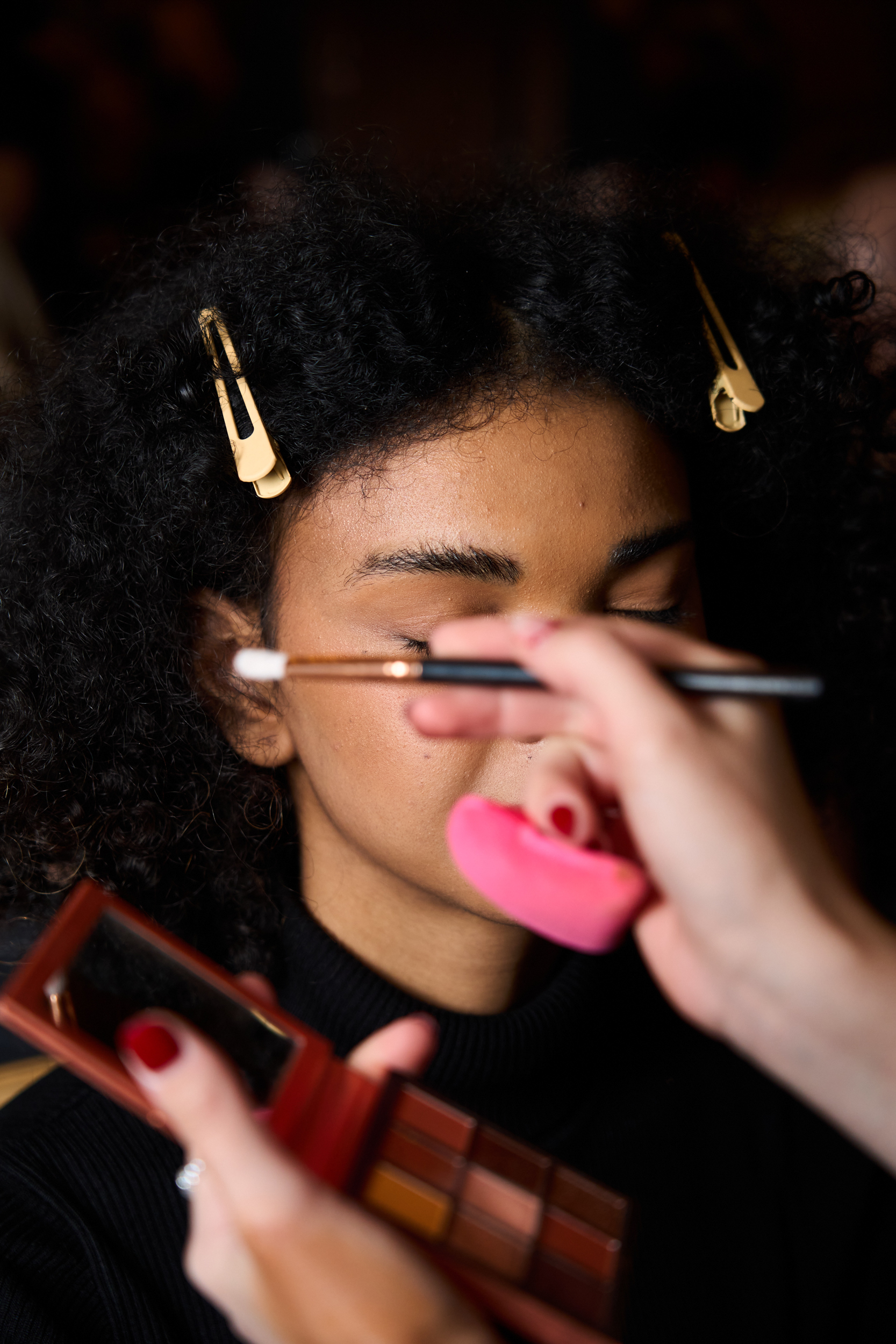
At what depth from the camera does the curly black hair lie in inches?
34.6

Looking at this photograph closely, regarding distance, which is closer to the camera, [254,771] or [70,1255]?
[70,1255]

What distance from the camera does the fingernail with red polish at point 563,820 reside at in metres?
0.48

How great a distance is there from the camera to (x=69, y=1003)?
0.46 metres

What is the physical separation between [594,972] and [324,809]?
335 mm

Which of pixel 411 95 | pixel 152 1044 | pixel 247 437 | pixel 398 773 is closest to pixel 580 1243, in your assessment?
pixel 152 1044

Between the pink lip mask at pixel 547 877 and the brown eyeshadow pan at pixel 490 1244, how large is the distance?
0.44ft

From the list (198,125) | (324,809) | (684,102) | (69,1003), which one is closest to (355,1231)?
(69,1003)

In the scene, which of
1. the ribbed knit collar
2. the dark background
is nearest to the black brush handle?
the ribbed knit collar

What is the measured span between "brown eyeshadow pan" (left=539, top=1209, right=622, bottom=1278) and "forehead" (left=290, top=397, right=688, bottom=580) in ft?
1.47

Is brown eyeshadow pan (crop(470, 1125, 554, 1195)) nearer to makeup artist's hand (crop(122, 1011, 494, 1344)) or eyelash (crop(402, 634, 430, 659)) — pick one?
makeup artist's hand (crop(122, 1011, 494, 1344))

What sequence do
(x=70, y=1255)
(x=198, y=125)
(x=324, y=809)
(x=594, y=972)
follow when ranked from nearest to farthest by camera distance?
(x=70, y=1255) < (x=324, y=809) < (x=594, y=972) < (x=198, y=125)

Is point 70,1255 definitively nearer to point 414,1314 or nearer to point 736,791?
point 414,1314

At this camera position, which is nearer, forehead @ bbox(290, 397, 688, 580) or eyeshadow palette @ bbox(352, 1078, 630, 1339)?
eyeshadow palette @ bbox(352, 1078, 630, 1339)

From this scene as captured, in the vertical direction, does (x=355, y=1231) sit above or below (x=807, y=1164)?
above
